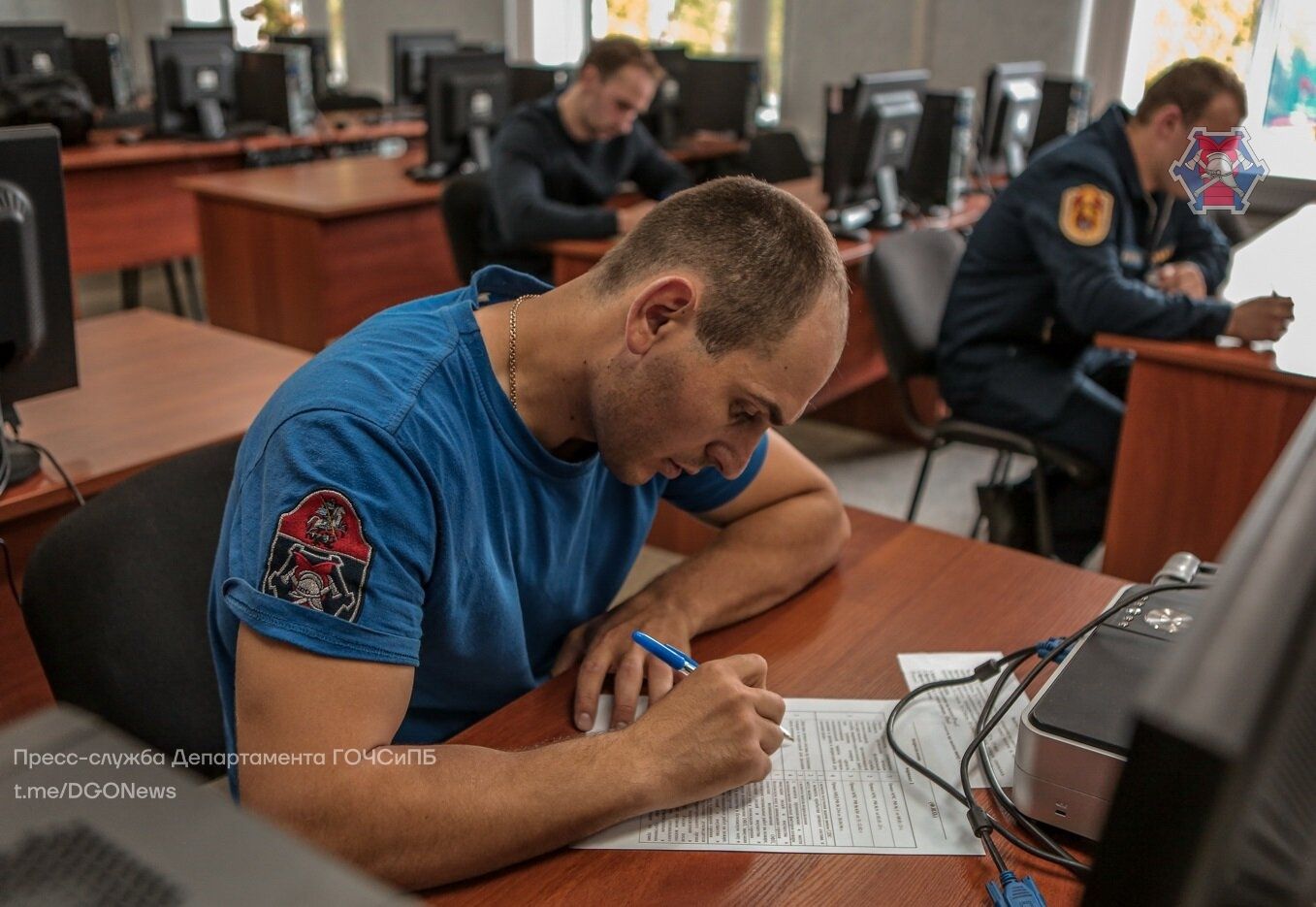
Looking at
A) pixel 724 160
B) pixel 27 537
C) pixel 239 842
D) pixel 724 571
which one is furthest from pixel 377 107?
pixel 239 842

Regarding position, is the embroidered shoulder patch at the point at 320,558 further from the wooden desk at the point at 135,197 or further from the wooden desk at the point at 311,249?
the wooden desk at the point at 135,197

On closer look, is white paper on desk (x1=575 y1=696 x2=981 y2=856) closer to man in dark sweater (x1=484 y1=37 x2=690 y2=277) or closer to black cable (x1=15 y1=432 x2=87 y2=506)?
black cable (x1=15 y1=432 x2=87 y2=506)

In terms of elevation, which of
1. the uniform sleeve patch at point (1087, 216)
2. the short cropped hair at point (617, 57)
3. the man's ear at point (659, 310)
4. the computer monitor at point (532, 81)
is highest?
the short cropped hair at point (617, 57)

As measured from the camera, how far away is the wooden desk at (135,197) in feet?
15.0

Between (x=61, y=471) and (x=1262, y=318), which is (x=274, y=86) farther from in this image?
(x=1262, y=318)

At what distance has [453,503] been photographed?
0.93 metres

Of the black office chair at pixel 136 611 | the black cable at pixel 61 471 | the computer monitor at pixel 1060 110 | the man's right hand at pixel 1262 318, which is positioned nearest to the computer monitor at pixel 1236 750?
the black office chair at pixel 136 611

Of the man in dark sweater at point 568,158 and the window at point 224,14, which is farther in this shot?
the window at point 224,14

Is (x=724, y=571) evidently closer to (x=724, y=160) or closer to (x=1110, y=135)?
(x=1110, y=135)

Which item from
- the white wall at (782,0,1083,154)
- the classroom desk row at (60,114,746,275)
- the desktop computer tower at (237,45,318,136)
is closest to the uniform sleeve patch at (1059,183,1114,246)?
the classroom desk row at (60,114,746,275)

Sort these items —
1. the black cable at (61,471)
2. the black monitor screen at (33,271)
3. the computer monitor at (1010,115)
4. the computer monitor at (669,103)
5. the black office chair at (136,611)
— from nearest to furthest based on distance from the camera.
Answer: the black office chair at (136,611), the black monitor screen at (33,271), the black cable at (61,471), the computer monitor at (1010,115), the computer monitor at (669,103)

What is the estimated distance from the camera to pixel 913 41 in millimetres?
5719

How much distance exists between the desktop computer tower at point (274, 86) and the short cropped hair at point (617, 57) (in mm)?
2471

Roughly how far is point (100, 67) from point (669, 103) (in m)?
3.26
